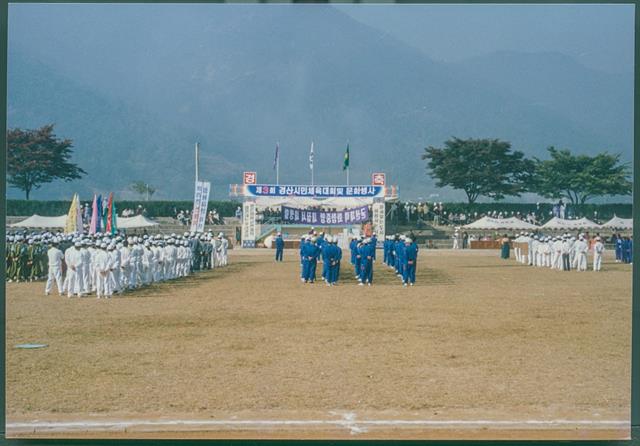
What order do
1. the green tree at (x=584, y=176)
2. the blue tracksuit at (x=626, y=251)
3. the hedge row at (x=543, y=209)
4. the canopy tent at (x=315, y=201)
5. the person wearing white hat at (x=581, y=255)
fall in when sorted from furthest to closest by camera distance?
the green tree at (x=584, y=176) < the hedge row at (x=543, y=209) < the canopy tent at (x=315, y=201) < the blue tracksuit at (x=626, y=251) < the person wearing white hat at (x=581, y=255)

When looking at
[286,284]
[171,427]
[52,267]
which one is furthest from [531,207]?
[171,427]

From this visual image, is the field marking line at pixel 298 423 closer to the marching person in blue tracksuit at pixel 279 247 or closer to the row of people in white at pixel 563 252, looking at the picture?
the row of people in white at pixel 563 252

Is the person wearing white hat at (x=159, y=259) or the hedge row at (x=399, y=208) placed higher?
the hedge row at (x=399, y=208)

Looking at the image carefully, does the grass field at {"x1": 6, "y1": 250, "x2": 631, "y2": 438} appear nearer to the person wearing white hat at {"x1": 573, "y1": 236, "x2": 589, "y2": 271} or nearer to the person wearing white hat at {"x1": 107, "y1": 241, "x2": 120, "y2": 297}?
the person wearing white hat at {"x1": 107, "y1": 241, "x2": 120, "y2": 297}

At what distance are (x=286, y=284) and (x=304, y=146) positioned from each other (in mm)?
139107

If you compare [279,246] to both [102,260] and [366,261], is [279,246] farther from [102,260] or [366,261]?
[102,260]

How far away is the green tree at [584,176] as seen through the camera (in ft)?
189

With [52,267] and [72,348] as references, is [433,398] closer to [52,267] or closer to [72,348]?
[72,348]

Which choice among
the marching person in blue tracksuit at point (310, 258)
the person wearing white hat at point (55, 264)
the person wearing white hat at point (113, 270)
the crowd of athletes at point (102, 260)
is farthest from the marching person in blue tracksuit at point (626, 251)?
the person wearing white hat at point (55, 264)

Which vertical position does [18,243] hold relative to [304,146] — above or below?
below

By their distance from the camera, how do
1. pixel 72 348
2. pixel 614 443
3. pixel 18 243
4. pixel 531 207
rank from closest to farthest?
pixel 614 443, pixel 72 348, pixel 18 243, pixel 531 207

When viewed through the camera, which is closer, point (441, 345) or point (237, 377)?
point (237, 377)

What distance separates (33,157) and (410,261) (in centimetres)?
4322

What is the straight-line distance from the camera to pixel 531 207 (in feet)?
191
